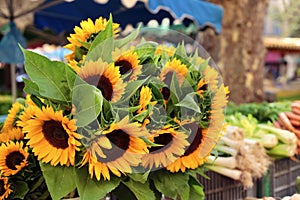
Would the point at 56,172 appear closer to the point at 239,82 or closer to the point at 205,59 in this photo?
the point at 205,59

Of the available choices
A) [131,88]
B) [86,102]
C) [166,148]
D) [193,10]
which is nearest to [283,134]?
[166,148]

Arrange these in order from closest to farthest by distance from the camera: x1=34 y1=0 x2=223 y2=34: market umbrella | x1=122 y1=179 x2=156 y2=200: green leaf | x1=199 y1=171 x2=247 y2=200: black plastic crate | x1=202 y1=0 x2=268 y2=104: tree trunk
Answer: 1. x1=122 y1=179 x2=156 y2=200: green leaf
2. x1=199 y1=171 x2=247 y2=200: black plastic crate
3. x1=34 y1=0 x2=223 y2=34: market umbrella
4. x1=202 y1=0 x2=268 y2=104: tree trunk

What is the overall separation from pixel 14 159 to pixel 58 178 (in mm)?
175

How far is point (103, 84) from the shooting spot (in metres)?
1.10

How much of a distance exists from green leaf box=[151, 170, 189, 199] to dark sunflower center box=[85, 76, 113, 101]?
262 millimetres

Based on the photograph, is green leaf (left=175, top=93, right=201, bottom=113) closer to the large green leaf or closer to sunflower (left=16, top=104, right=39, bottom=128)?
the large green leaf

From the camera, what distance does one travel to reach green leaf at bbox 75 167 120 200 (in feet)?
3.52

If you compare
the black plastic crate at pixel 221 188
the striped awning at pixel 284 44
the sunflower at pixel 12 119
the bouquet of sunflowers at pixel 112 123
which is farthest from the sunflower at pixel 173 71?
the striped awning at pixel 284 44

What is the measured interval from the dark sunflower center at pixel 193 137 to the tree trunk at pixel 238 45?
184 inches

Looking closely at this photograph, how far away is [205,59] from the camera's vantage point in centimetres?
135

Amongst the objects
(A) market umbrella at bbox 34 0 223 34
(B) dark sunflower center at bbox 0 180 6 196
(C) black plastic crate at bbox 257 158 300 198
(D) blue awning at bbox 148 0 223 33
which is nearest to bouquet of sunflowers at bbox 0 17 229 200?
(B) dark sunflower center at bbox 0 180 6 196

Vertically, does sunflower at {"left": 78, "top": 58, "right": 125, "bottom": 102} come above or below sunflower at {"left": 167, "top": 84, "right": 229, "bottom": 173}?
above

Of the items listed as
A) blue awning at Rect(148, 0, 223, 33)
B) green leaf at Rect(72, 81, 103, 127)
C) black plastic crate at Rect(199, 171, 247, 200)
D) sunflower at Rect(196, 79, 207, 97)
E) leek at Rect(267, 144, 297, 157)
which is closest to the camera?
green leaf at Rect(72, 81, 103, 127)

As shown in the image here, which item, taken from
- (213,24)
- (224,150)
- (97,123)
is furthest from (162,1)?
(97,123)
